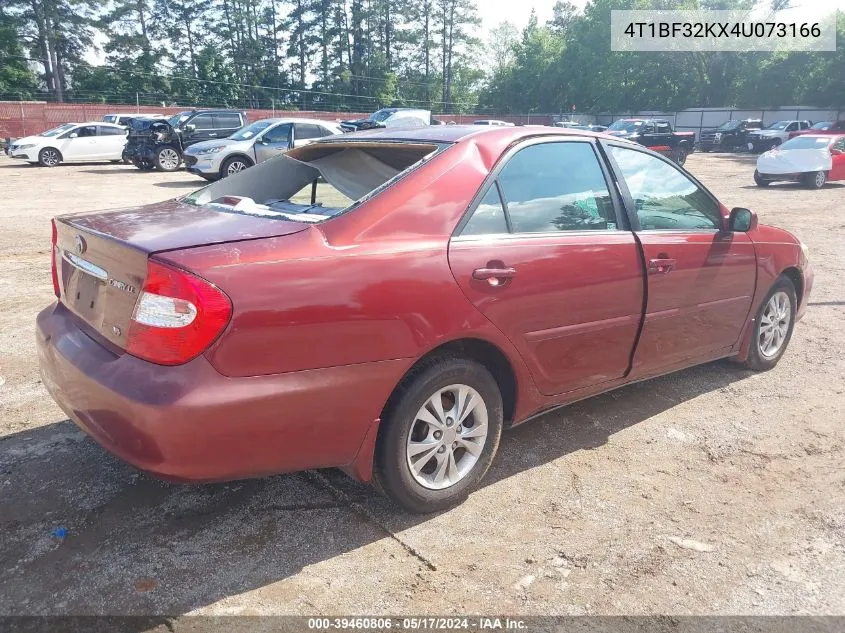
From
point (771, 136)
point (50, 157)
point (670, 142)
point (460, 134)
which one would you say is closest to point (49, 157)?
point (50, 157)

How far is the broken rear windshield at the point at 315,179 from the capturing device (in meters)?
3.09

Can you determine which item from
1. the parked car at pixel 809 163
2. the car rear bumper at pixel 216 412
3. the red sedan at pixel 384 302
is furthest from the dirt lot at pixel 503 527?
the parked car at pixel 809 163

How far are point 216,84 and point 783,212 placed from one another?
47879mm

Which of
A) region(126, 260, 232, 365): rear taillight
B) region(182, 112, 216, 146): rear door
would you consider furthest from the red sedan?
region(182, 112, 216, 146): rear door

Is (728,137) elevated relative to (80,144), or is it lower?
lower

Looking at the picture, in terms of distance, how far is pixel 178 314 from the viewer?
7.59 feet

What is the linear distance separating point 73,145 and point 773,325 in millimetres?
23191

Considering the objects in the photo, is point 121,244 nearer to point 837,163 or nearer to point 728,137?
point 837,163

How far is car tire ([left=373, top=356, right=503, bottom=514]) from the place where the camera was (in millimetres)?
2758

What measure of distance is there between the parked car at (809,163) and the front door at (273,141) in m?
12.1

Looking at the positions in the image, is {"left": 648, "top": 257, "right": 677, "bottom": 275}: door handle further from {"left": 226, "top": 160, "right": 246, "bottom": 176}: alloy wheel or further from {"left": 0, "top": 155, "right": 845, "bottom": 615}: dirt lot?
{"left": 226, "top": 160, "right": 246, "bottom": 176}: alloy wheel

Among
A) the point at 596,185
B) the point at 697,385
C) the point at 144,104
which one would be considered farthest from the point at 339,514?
the point at 144,104

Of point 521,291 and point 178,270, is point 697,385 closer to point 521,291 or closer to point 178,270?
point 521,291

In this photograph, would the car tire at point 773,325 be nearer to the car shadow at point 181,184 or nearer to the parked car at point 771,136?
the car shadow at point 181,184
